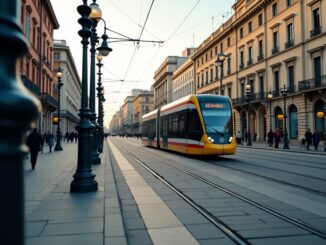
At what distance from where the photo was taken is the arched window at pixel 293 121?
34.4m

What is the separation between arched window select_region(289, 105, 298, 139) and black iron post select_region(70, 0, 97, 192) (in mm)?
30796

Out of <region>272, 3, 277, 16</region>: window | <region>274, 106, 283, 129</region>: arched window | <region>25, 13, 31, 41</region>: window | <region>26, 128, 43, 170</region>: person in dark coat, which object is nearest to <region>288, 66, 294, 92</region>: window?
<region>274, 106, 283, 129</region>: arched window

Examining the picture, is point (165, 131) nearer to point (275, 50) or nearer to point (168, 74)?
point (275, 50)

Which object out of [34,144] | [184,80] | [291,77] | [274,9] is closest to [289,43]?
[291,77]

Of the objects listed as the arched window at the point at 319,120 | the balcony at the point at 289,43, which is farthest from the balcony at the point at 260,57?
the arched window at the point at 319,120

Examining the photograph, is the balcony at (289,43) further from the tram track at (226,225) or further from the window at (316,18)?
the tram track at (226,225)

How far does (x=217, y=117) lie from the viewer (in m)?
15.6

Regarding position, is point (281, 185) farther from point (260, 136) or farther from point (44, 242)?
point (260, 136)

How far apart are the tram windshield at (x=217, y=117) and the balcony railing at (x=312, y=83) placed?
1715cm

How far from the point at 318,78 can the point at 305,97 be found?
2426 mm

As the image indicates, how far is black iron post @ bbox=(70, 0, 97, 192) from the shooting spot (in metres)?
7.29

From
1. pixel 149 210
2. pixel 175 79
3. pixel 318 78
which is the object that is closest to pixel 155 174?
pixel 149 210

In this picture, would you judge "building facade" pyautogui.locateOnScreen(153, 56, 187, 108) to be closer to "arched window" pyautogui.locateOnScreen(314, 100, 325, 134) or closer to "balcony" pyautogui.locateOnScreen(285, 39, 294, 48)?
"balcony" pyautogui.locateOnScreen(285, 39, 294, 48)

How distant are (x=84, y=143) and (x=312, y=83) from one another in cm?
2865
